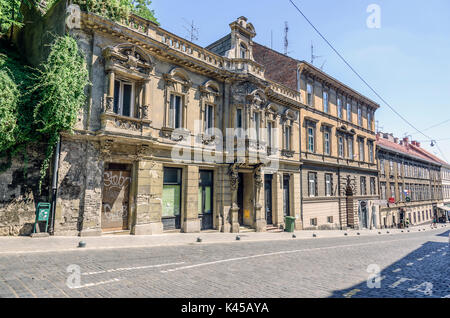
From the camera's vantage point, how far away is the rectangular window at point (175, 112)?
14984 millimetres

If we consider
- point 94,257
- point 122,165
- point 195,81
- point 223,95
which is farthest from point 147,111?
point 94,257

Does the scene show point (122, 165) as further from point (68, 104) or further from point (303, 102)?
point (303, 102)

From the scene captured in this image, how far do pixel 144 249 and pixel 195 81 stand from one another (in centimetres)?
1009

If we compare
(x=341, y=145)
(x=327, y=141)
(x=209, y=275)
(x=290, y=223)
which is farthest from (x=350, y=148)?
(x=209, y=275)

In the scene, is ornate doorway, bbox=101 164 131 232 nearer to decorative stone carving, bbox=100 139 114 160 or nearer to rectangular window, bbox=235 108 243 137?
decorative stone carving, bbox=100 139 114 160

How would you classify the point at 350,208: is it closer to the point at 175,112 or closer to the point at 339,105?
the point at 339,105

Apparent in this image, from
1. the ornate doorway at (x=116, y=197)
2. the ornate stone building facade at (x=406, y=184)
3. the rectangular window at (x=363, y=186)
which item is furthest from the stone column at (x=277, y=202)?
the ornate stone building facade at (x=406, y=184)

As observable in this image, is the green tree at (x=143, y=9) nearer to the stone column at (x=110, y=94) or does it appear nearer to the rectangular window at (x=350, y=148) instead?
the stone column at (x=110, y=94)

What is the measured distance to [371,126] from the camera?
1342 inches

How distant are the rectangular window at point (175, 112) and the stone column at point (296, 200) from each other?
1081 cm

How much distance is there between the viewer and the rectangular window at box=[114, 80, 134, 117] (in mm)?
13055

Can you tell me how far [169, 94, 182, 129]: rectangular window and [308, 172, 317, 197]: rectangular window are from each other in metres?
13.3

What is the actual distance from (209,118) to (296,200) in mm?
10031

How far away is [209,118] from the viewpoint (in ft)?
55.5
